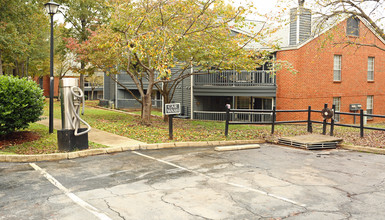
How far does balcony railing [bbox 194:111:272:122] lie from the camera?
74.1 feet

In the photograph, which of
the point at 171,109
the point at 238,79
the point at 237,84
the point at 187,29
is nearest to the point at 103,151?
the point at 171,109

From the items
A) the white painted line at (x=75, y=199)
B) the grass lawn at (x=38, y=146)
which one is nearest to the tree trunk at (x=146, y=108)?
the grass lawn at (x=38, y=146)

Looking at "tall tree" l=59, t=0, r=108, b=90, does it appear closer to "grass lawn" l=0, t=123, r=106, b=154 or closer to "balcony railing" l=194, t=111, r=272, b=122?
"balcony railing" l=194, t=111, r=272, b=122

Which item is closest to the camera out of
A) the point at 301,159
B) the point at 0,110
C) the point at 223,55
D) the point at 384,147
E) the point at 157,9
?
the point at 301,159

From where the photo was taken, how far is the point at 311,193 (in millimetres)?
6516

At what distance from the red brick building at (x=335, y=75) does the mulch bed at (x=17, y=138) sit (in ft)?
50.4

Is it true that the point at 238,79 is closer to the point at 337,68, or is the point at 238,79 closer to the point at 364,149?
the point at 337,68

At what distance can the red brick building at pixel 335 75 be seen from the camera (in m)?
21.5

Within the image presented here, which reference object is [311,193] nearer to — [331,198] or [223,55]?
[331,198]

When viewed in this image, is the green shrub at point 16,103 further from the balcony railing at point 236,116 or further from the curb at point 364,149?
the balcony railing at point 236,116

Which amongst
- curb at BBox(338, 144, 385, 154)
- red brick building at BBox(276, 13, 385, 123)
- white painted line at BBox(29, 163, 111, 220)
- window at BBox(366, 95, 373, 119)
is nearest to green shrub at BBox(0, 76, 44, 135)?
white painted line at BBox(29, 163, 111, 220)

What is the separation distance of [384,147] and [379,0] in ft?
23.2

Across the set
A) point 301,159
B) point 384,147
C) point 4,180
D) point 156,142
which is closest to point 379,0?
point 384,147

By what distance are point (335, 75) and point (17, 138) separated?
67.6 ft
